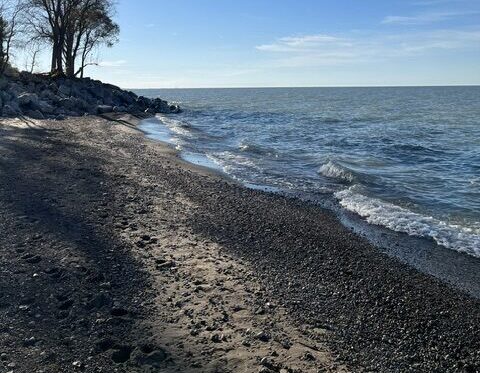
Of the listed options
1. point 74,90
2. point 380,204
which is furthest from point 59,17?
point 380,204

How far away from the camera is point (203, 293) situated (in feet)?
20.0

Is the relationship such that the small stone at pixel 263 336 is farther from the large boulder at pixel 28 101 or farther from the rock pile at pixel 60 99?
the large boulder at pixel 28 101

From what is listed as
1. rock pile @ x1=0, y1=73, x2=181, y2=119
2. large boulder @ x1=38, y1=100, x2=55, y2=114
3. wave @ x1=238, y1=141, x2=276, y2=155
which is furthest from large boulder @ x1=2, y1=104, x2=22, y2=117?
wave @ x1=238, y1=141, x2=276, y2=155

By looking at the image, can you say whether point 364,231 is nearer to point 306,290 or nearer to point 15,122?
point 306,290

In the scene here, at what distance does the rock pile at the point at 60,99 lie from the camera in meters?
27.8

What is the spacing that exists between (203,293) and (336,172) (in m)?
11.7

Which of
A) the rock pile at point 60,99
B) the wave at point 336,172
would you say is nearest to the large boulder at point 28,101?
the rock pile at point 60,99

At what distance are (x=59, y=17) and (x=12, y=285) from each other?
42661 mm

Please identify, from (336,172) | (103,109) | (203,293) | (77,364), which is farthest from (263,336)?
(103,109)

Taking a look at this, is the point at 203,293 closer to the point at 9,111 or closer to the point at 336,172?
the point at 336,172

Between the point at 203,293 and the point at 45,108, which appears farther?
the point at 45,108

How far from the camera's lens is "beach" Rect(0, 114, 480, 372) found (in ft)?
15.7

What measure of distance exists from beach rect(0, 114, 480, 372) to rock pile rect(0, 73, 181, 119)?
62.2 feet

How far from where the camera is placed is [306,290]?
651 cm
